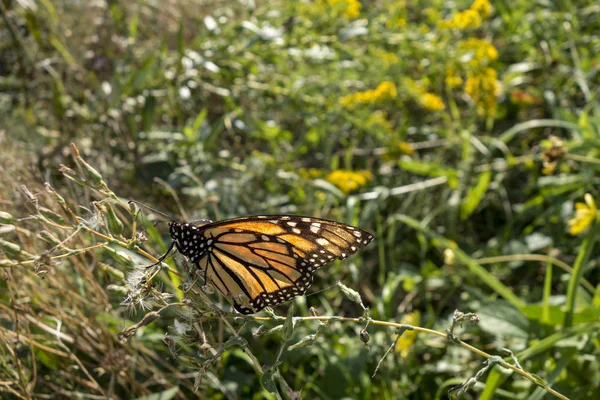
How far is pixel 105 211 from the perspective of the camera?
1274mm

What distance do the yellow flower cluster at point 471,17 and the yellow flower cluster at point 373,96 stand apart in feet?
1.68

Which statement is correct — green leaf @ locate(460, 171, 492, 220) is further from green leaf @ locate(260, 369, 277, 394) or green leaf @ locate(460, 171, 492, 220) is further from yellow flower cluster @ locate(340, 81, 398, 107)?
green leaf @ locate(260, 369, 277, 394)

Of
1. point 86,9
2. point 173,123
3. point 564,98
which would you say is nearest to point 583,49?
point 564,98

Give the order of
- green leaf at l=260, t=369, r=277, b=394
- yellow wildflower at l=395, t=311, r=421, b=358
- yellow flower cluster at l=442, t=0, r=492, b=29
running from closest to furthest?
1. green leaf at l=260, t=369, r=277, b=394
2. yellow wildflower at l=395, t=311, r=421, b=358
3. yellow flower cluster at l=442, t=0, r=492, b=29

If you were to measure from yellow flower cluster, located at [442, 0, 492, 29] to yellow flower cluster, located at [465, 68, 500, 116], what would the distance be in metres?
0.28

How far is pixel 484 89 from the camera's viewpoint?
351cm

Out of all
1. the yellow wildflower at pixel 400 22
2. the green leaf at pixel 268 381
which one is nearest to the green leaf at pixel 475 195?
the yellow wildflower at pixel 400 22

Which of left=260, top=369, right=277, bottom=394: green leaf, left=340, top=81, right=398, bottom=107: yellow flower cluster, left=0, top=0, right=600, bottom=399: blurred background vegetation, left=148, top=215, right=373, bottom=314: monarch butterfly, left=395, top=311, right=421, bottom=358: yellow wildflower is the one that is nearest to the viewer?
left=260, top=369, right=277, bottom=394: green leaf

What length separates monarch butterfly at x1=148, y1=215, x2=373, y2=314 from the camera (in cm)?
161

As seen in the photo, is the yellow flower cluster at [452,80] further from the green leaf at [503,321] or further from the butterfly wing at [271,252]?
the butterfly wing at [271,252]

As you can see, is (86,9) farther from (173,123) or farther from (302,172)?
(302,172)

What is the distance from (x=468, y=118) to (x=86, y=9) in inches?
100

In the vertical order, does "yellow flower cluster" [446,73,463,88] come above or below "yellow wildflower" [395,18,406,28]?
below

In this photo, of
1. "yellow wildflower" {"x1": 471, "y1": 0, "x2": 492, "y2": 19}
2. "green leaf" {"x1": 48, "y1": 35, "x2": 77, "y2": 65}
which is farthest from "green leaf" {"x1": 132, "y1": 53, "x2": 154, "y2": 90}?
"yellow wildflower" {"x1": 471, "y1": 0, "x2": 492, "y2": 19}
